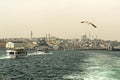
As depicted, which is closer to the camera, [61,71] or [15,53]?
[61,71]

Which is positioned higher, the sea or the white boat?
the white boat

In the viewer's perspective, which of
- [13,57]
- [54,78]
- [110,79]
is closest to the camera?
[110,79]

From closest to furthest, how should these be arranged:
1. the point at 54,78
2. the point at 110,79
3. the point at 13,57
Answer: the point at 110,79
the point at 54,78
the point at 13,57

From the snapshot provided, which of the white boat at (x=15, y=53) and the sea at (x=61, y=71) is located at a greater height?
the white boat at (x=15, y=53)

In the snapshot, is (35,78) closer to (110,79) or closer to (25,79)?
(25,79)

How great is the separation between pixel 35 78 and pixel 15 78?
323cm

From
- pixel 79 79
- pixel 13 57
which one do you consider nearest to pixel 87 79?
pixel 79 79

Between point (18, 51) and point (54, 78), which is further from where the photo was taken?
point (18, 51)

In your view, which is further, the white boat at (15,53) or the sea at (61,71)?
the white boat at (15,53)

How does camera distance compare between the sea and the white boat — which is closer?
the sea

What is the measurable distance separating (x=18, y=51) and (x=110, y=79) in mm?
79038

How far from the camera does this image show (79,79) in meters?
54.6

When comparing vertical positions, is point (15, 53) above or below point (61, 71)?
above

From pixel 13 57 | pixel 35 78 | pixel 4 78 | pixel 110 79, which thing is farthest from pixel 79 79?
pixel 13 57
